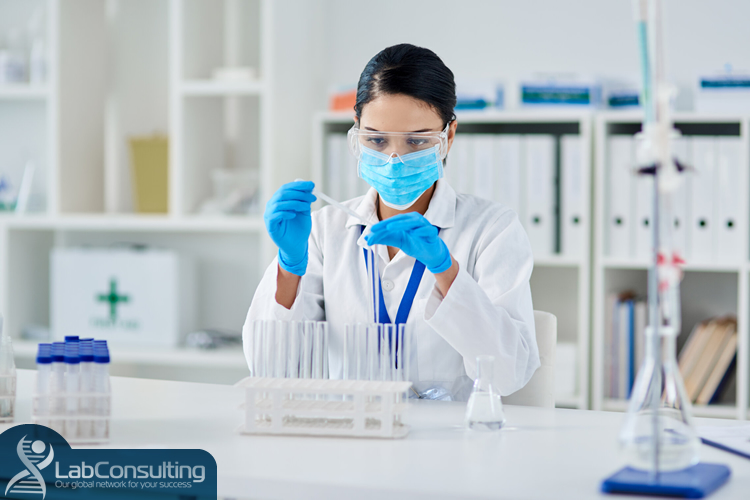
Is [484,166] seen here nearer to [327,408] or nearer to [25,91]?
[327,408]

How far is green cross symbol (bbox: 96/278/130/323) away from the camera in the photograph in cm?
274

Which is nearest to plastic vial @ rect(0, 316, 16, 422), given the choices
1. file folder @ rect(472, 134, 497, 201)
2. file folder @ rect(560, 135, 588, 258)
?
file folder @ rect(472, 134, 497, 201)

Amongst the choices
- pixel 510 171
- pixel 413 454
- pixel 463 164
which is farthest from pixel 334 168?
pixel 413 454

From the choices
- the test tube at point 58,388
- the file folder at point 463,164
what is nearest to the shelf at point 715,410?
the file folder at point 463,164

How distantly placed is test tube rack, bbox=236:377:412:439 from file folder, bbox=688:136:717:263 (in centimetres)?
161

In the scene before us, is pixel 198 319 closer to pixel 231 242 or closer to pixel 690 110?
pixel 231 242

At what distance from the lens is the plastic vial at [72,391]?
1067 mm

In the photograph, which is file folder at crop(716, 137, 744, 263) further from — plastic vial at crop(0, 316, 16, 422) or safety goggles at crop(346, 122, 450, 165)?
plastic vial at crop(0, 316, 16, 422)

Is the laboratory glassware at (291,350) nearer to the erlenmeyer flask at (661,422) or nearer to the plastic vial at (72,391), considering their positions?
the plastic vial at (72,391)

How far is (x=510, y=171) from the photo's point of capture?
8.18ft

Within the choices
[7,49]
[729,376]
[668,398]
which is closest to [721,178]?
[729,376]

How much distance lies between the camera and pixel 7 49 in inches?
120

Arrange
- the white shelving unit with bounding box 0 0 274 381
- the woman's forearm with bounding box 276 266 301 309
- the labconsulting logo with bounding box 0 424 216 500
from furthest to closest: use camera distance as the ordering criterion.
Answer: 1. the white shelving unit with bounding box 0 0 274 381
2. the woman's forearm with bounding box 276 266 301 309
3. the labconsulting logo with bounding box 0 424 216 500

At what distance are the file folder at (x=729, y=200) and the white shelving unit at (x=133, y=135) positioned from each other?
146 cm
